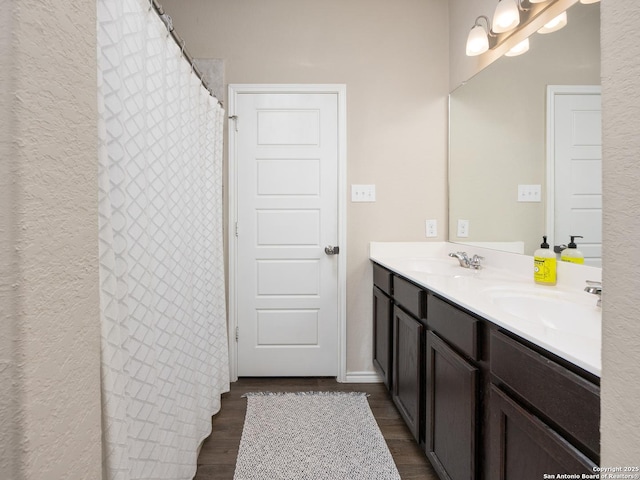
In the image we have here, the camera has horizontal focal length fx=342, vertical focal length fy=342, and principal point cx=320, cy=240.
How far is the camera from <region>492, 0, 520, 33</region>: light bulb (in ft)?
5.59

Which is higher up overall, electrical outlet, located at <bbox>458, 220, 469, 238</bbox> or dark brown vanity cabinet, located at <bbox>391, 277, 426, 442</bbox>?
electrical outlet, located at <bbox>458, 220, 469, 238</bbox>

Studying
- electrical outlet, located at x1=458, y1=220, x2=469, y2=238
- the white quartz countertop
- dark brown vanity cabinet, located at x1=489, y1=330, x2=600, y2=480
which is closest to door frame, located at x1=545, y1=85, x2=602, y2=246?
the white quartz countertop

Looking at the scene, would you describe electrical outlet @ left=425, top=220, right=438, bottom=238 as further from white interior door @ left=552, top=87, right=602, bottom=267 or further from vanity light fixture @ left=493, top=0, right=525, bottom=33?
vanity light fixture @ left=493, top=0, right=525, bottom=33

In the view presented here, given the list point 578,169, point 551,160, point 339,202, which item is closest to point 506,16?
point 551,160

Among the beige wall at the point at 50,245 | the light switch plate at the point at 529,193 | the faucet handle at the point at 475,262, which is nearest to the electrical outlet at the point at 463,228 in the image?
the faucet handle at the point at 475,262

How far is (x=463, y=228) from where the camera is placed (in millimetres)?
2328

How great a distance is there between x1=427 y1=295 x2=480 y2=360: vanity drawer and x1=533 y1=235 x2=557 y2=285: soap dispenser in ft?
1.69

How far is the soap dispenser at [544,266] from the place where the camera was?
1.47 m

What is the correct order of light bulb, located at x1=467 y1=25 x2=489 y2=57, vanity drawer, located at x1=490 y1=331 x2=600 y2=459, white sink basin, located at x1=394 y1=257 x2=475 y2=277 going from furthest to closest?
1. white sink basin, located at x1=394 y1=257 x2=475 y2=277
2. light bulb, located at x1=467 y1=25 x2=489 y2=57
3. vanity drawer, located at x1=490 y1=331 x2=600 y2=459

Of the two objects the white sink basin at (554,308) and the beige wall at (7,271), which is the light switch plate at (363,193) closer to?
the white sink basin at (554,308)

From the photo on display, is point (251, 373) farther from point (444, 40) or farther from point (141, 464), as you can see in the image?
point (444, 40)

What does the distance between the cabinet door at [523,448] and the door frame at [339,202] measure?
151 centimetres

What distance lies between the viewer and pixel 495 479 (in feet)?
3.20

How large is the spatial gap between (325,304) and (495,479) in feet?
5.21
